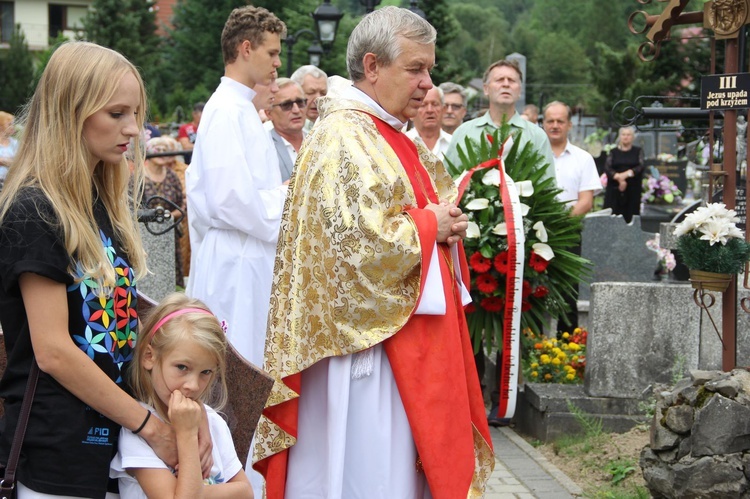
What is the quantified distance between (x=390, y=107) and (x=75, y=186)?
144 centimetres

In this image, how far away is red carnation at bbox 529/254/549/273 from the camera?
697 centimetres

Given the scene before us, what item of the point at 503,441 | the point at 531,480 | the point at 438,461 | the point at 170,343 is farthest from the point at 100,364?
the point at 503,441

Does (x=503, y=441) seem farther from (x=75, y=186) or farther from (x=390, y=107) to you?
(x=75, y=186)

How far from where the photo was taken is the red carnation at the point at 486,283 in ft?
23.0

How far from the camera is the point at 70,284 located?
8.82ft

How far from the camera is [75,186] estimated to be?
276cm

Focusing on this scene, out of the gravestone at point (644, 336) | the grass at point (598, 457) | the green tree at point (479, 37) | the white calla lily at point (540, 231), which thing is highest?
the green tree at point (479, 37)

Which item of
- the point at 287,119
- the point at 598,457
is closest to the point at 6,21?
the point at 287,119

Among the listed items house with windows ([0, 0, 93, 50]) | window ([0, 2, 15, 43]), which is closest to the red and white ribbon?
house with windows ([0, 0, 93, 50])

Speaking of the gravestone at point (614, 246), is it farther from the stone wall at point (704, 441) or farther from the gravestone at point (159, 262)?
the stone wall at point (704, 441)

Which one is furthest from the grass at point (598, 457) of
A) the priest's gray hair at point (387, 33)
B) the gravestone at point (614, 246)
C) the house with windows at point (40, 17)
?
the house with windows at point (40, 17)

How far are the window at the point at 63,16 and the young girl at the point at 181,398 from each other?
65.8 meters

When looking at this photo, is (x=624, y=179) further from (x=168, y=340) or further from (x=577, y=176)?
(x=168, y=340)

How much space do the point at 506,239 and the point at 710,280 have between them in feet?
6.03
